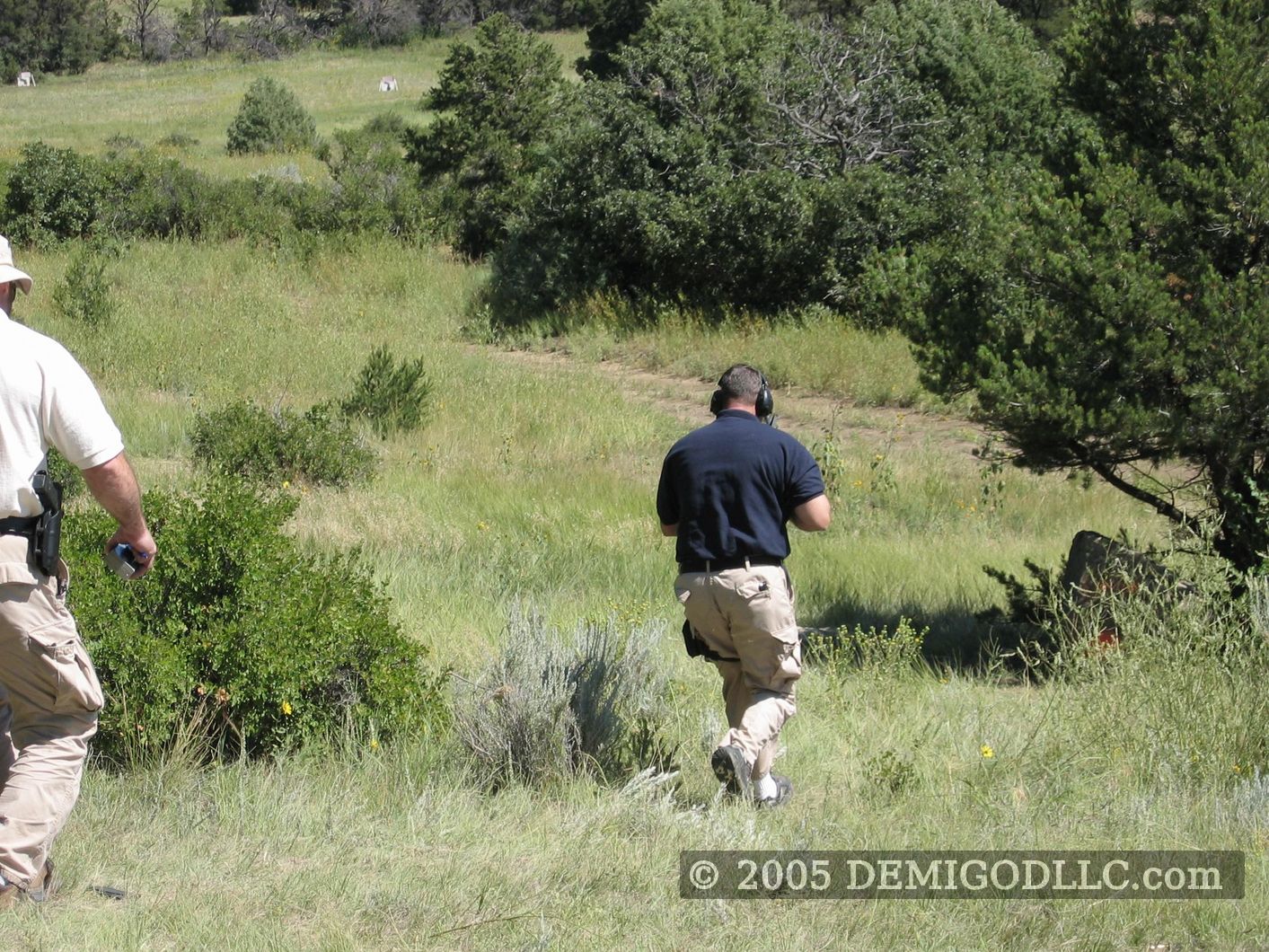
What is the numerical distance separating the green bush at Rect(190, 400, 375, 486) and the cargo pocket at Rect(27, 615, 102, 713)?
7.01m

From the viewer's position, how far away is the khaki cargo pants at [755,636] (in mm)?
4453

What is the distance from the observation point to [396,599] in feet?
23.7

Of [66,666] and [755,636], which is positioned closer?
[66,666]

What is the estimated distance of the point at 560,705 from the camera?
4.69 m

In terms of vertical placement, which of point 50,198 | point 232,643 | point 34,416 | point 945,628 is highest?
point 34,416

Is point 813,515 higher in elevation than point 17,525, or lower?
lower

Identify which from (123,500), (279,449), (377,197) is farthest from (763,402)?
(377,197)

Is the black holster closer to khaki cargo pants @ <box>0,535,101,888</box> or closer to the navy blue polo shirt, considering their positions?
khaki cargo pants @ <box>0,535,101,888</box>

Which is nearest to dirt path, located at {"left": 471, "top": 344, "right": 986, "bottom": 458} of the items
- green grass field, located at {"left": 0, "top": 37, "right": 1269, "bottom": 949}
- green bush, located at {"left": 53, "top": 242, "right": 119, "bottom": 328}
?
green grass field, located at {"left": 0, "top": 37, "right": 1269, "bottom": 949}

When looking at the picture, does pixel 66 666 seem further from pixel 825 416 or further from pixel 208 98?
pixel 208 98

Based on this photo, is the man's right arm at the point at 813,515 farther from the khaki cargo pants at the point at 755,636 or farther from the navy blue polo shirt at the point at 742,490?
the khaki cargo pants at the point at 755,636

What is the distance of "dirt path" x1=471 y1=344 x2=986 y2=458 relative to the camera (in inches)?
574

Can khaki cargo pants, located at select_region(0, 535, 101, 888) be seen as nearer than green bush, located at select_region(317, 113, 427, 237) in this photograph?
Yes

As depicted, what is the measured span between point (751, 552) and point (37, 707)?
2228mm
